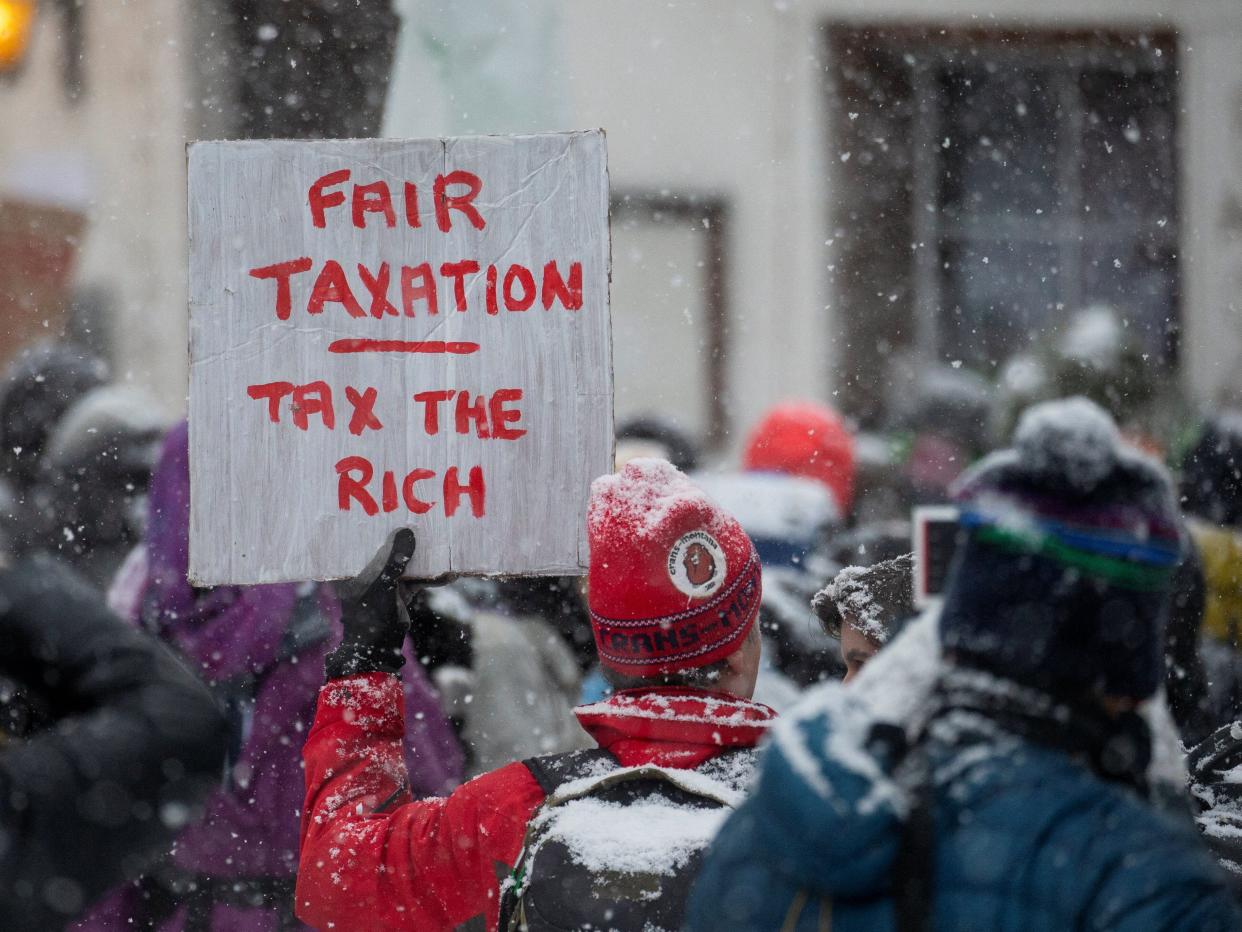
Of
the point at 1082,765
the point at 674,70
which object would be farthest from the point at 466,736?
the point at 674,70

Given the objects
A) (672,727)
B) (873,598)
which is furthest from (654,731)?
(873,598)

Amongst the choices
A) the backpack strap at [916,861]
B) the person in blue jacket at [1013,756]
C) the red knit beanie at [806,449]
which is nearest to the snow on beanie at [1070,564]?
the person in blue jacket at [1013,756]

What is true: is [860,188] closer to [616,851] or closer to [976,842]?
[616,851]

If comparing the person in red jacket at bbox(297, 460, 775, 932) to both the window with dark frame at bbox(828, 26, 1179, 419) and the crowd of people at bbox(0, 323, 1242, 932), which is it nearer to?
the crowd of people at bbox(0, 323, 1242, 932)

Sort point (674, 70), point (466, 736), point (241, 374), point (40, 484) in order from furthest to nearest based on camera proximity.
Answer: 1. point (674, 70)
2. point (40, 484)
3. point (466, 736)
4. point (241, 374)

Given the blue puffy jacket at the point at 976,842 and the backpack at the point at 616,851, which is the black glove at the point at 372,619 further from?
the blue puffy jacket at the point at 976,842

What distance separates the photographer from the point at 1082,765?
41.5 inches

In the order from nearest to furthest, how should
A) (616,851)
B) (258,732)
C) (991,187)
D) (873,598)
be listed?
(616,851), (873,598), (258,732), (991,187)

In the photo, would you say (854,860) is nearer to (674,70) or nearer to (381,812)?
(381,812)

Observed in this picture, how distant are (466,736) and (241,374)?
132cm

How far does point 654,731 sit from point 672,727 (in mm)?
21

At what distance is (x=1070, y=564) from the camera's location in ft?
3.44

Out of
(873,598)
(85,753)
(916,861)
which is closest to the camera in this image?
(916,861)

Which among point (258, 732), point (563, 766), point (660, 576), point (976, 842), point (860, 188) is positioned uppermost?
point (860, 188)
